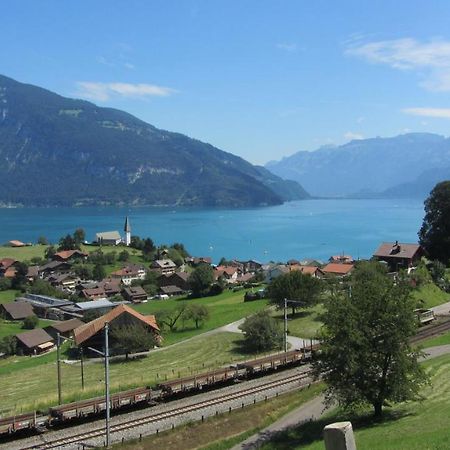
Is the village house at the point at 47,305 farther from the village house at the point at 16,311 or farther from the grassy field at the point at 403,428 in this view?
the grassy field at the point at 403,428

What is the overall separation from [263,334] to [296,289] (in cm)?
1014

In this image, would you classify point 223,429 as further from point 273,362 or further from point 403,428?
point 273,362

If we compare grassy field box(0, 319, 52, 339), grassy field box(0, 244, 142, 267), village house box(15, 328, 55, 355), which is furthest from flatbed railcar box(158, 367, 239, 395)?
grassy field box(0, 244, 142, 267)

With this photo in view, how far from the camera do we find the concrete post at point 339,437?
598 cm

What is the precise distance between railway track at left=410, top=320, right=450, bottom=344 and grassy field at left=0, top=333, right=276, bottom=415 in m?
12.6

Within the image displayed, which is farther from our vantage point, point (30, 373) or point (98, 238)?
point (98, 238)

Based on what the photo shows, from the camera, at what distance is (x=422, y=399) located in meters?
24.0

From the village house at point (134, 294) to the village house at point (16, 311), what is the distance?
18.5 metres

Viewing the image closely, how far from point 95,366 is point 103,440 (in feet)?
74.5

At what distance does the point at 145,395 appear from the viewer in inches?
1151

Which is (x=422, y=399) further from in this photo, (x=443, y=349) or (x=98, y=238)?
(x=98, y=238)

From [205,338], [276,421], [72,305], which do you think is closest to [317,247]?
[72,305]

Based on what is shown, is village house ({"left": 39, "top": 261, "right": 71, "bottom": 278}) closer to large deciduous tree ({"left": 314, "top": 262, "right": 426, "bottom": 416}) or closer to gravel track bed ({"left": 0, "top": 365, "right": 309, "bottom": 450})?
gravel track bed ({"left": 0, "top": 365, "right": 309, "bottom": 450})

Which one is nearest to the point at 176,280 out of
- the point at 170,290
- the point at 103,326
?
the point at 170,290
